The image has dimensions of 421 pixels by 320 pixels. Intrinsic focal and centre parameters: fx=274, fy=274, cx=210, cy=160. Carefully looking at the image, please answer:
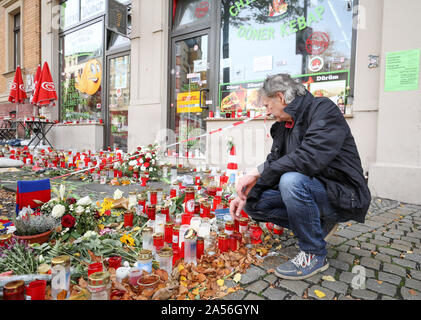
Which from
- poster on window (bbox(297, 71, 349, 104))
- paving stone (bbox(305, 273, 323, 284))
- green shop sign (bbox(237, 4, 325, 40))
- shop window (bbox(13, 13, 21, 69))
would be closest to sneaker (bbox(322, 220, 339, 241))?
paving stone (bbox(305, 273, 323, 284))

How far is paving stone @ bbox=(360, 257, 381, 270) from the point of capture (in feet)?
6.49

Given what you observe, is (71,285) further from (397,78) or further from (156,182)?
(397,78)

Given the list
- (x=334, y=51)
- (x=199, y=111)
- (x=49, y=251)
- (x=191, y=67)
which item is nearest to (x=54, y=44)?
(x=191, y=67)

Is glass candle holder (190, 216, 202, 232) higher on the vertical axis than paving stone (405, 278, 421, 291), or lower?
higher

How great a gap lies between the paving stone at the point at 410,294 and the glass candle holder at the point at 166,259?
139cm

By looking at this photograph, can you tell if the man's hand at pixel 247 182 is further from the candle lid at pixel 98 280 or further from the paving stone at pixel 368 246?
the paving stone at pixel 368 246

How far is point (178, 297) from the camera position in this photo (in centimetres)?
153

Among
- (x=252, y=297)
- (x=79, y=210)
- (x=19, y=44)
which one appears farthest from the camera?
(x=19, y=44)

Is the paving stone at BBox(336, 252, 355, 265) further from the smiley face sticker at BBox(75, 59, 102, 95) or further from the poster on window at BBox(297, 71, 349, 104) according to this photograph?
the smiley face sticker at BBox(75, 59, 102, 95)

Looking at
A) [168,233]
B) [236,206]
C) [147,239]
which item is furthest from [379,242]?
[147,239]

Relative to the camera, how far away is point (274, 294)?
1.61m

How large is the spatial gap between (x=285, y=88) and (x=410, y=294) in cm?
147

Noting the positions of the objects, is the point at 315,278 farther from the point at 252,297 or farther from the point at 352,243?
the point at 352,243

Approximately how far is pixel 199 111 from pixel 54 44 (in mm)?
7228
